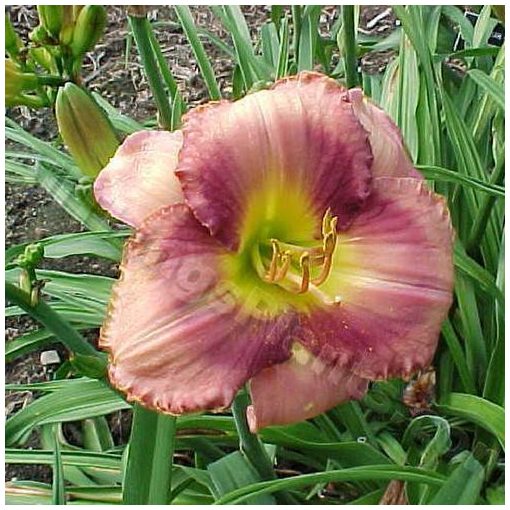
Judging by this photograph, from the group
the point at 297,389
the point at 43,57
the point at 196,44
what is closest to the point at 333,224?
the point at 297,389

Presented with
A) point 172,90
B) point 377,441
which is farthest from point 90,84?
point 377,441

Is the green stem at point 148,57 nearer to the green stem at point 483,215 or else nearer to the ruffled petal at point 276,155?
the ruffled petal at point 276,155

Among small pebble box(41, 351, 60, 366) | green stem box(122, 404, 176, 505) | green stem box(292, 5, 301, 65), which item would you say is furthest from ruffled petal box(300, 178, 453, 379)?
small pebble box(41, 351, 60, 366)

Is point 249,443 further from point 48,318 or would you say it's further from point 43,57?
point 43,57

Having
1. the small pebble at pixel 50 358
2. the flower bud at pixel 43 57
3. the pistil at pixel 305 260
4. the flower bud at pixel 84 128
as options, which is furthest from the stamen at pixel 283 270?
the small pebble at pixel 50 358

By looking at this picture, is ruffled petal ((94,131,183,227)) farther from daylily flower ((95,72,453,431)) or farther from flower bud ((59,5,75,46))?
flower bud ((59,5,75,46))

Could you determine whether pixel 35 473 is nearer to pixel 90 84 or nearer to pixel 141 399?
pixel 141 399
